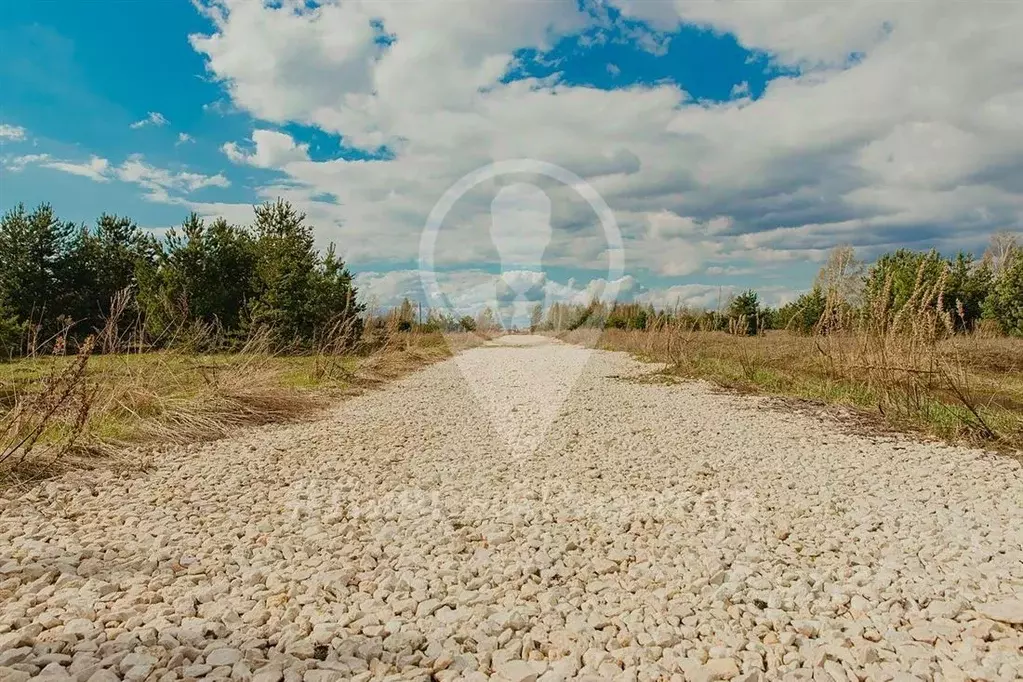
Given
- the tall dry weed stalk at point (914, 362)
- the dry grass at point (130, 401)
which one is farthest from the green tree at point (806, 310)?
the dry grass at point (130, 401)

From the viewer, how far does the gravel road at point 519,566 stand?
2711 millimetres

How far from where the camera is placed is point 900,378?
26.6ft

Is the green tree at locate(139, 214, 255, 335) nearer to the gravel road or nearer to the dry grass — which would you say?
the dry grass

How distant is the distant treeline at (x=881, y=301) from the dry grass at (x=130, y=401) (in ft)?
26.2

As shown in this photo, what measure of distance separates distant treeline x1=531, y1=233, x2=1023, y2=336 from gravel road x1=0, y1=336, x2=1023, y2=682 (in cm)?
367

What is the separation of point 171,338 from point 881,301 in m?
11.0

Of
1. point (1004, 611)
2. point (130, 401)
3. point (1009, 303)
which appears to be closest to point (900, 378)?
point (1004, 611)

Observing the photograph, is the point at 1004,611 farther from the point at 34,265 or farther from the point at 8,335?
the point at 34,265

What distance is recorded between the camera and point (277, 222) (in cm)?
2481

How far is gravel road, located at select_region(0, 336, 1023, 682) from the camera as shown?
8.89ft

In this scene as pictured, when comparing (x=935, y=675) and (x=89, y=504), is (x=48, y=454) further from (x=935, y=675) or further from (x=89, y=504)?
(x=935, y=675)

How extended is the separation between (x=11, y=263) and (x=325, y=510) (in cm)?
2230

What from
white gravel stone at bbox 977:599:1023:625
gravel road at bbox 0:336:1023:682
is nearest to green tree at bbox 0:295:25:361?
gravel road at bbox 0:336:1023:682

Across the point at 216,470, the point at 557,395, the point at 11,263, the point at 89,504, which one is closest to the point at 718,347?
the point at 557,395
